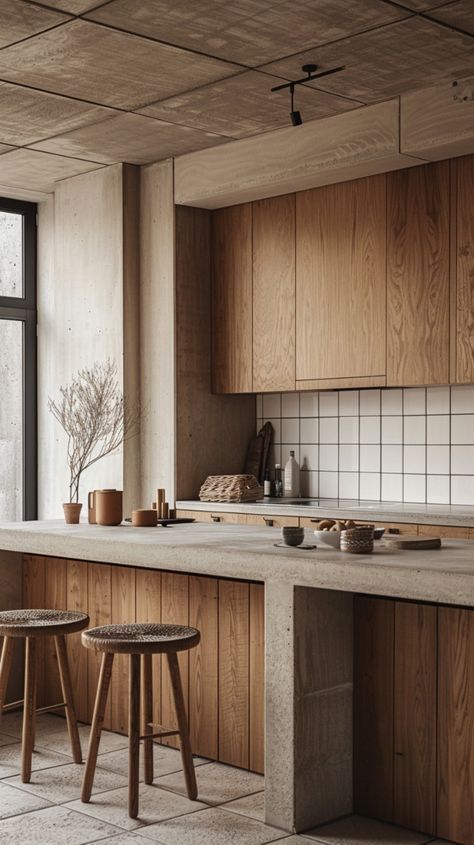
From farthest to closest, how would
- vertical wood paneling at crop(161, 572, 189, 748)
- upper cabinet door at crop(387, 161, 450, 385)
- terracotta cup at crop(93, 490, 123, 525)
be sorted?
upper cabinet door at crop(387, 161, 450, 385) → terracotta cup at crop(93, 490, 123, 525) → vertical wood paneling at crop(161, 572, 189, 748)

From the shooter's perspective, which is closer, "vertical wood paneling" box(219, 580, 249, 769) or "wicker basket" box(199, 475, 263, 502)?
"vertical wood paneling" box(219, 580, 249, 769)

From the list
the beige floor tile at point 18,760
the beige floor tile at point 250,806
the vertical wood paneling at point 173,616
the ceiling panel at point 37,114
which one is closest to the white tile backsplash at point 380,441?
the vertical wood paneling at point 173,616

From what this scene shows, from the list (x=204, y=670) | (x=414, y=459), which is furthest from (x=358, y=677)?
(x=414, y=459)

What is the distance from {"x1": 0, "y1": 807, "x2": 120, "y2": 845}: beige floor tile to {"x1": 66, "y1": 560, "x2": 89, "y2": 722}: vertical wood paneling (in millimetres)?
1122

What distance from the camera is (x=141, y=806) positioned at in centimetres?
362

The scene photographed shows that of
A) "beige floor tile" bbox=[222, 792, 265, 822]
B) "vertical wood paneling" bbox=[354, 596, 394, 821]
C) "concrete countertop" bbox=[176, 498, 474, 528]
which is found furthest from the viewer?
"concrete countertop" bbox=[176, 498, 474, 528]

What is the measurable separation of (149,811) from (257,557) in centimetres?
95

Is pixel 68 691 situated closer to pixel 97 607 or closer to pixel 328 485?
pixel 97 607

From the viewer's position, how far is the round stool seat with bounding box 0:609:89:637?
3861mm

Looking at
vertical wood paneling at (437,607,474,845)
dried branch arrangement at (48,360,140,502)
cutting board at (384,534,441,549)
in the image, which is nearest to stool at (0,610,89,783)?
cutting board at (384,534,441,549)

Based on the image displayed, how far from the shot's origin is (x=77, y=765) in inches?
161

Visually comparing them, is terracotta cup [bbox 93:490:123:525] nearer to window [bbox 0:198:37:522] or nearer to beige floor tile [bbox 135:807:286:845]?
beige floor tile [bbox 135:807:286:845]

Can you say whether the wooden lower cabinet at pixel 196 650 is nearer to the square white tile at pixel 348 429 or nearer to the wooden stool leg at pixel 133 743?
the wooden stool leg at pixel 133 743

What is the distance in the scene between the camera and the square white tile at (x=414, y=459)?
18.6 feet
